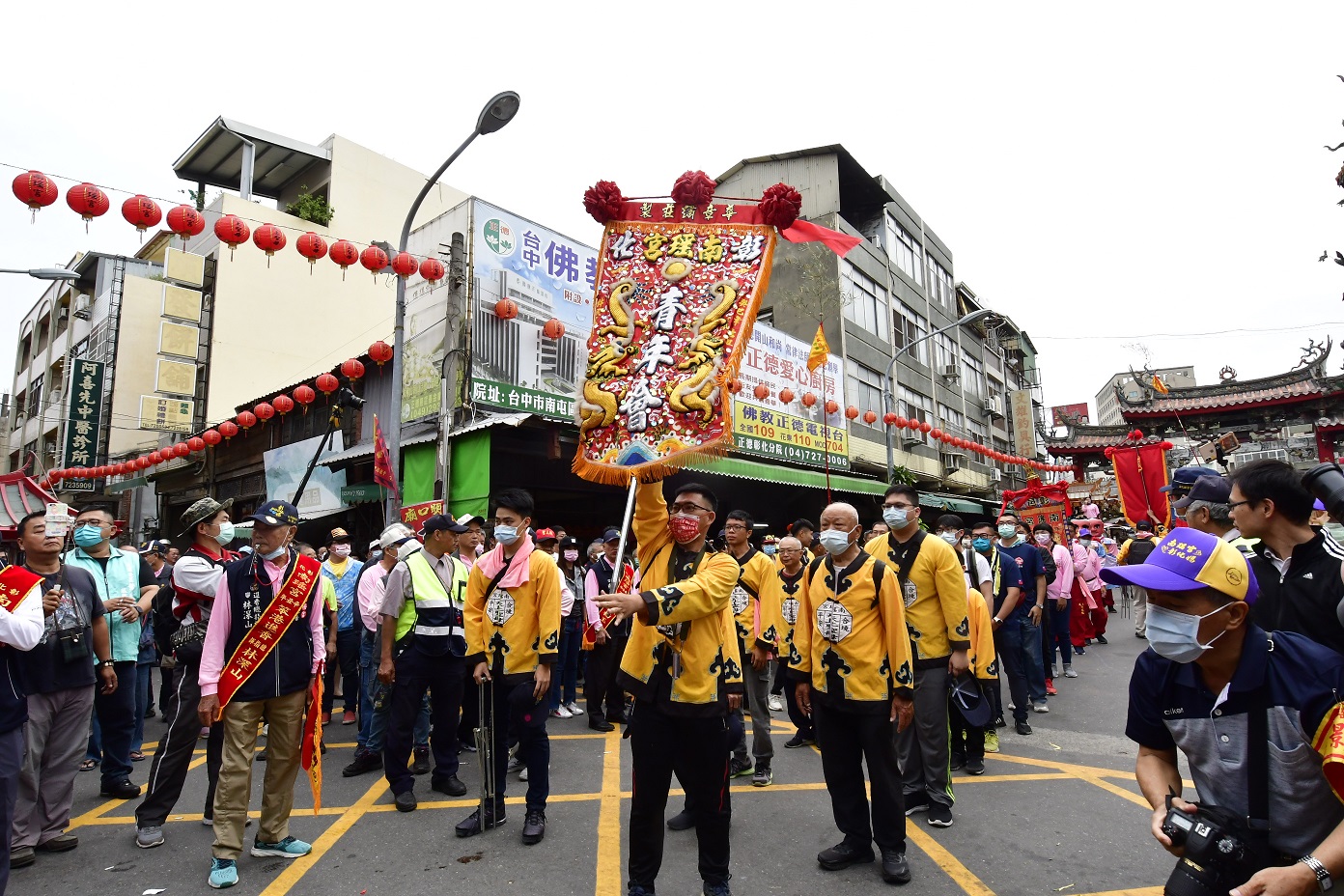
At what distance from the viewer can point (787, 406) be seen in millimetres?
19781

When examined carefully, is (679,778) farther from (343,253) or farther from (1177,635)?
(343,253)

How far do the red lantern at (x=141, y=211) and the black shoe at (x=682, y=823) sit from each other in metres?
8.31

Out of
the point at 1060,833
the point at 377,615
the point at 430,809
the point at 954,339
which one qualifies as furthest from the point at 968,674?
the point at 954,339

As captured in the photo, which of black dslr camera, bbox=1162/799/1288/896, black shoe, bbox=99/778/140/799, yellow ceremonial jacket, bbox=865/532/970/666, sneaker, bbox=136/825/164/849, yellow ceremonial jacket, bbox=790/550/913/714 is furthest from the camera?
black shoe, bbox=99/778/140/799

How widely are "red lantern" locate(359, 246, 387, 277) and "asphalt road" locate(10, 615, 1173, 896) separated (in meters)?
6.85

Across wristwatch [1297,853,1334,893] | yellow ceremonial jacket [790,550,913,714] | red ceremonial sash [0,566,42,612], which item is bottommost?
wristwatch [1297,853,1334,893]

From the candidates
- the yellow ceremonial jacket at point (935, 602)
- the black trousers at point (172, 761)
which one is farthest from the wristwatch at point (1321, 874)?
the black trousers at point (172, 761)

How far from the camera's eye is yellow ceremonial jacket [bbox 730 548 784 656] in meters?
5.82

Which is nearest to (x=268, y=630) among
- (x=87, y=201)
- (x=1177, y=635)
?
(x=1177, y=635)

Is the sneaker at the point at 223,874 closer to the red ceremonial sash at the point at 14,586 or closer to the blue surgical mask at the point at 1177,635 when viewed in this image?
the red ceremonial sash at the point at 14,586

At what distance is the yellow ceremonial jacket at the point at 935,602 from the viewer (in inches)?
183

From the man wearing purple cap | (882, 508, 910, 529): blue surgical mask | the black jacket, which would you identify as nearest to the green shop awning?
(882, 508, 910, 529): blue surgical mask

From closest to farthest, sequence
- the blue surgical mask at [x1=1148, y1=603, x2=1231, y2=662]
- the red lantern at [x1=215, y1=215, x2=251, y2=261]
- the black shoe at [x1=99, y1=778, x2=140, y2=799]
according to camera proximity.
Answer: the blue surgical mask at [x1=1148, y1=603, x2=1231, y2=662] < the black shoe at [x1=99, y1=778, x2=140, y2=799] < the red lantern at [x1=215, y1=215, x2=251, y2=261]

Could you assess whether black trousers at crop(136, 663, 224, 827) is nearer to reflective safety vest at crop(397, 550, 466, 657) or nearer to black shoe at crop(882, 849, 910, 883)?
reflective safety vest at crop(397, 550, 466, 657)
